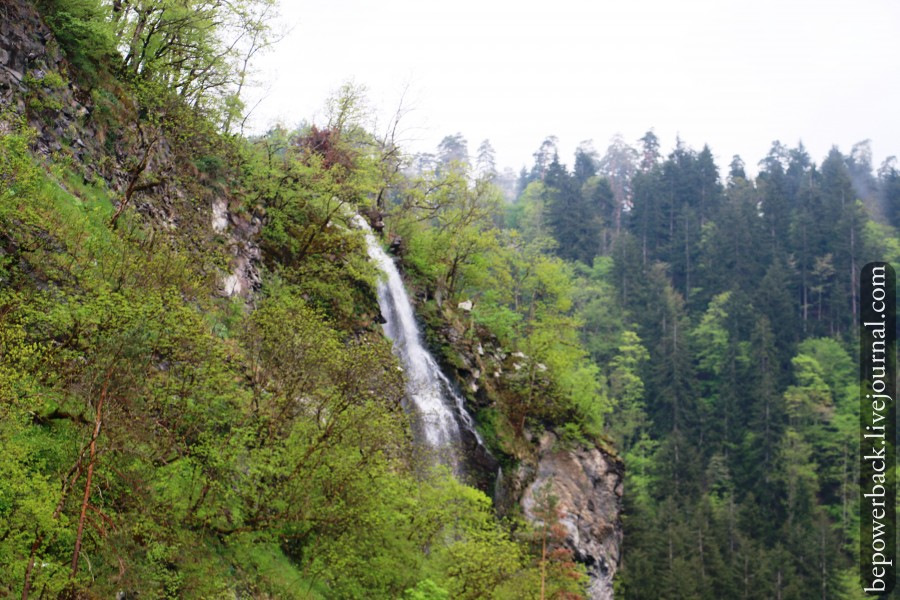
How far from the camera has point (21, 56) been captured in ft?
52.7

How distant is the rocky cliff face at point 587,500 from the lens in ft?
98.9

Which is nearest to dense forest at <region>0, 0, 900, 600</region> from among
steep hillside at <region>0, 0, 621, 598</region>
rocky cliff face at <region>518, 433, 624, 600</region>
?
steep hillside at <region>0, 0, 621, 598</region>

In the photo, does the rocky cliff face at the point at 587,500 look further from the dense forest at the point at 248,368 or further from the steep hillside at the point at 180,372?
the steep hillside at the point at 180,372

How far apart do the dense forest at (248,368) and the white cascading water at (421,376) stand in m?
1.03

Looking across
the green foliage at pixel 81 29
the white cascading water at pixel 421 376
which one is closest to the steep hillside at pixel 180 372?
the green foliage at pixel 81 29

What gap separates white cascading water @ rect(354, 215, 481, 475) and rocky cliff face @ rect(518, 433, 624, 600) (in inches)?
185

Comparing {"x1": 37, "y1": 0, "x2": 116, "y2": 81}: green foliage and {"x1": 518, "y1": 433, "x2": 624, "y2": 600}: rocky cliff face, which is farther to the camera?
{"x1": 518, "y1": 433, "x2": 624, "y2": 600}: rocky cliff face

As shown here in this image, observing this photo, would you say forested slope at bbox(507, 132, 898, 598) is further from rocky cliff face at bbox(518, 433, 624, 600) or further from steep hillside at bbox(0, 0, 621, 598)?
steep hillside at bbox(0, 0, 621, 598)

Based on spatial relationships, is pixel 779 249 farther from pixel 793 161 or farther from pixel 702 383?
pixel 793 161

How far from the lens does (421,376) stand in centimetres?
2770

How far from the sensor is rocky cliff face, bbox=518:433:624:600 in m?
30.2

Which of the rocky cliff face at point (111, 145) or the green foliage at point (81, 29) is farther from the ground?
the green foliage at point (81, 29)

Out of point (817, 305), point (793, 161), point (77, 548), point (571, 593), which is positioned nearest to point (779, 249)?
point (817, 305)

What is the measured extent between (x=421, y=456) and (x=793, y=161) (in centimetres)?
11298
